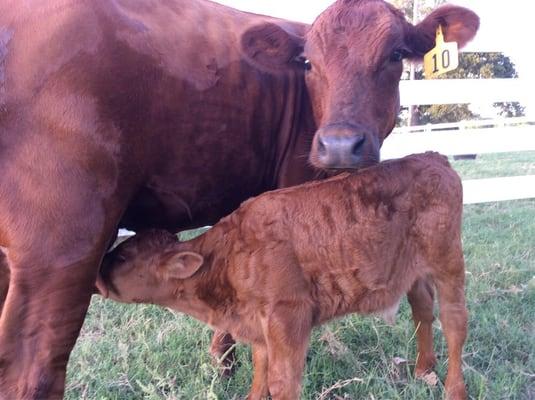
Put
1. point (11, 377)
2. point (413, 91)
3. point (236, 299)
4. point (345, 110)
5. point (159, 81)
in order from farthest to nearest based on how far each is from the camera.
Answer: point (413, 91)
point (236, 299)
point (345, 110)
point (159, 81)
point (11, 377)

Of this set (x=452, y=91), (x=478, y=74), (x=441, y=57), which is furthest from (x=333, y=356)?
(x=478, y=74)

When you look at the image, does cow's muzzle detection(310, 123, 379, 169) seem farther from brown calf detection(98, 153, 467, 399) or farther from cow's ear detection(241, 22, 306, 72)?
cow's ear detection(241, 22, 306, 72)

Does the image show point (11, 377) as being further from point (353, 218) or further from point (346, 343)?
point (346, 343)

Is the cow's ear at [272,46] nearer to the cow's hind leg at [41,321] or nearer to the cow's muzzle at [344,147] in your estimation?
the cow's muzzle at [344,147]

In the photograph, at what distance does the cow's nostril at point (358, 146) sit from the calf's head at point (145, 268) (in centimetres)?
101

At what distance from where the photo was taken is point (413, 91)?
22.9 feet

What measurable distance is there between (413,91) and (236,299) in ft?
15.1

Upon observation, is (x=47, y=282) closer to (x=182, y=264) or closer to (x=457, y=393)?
(x=182, y=264)

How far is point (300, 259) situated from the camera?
3191 millimetres

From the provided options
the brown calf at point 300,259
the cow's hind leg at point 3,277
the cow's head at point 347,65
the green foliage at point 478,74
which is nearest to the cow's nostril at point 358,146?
the cow's head at point 347,65

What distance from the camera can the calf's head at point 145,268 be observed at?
317cm

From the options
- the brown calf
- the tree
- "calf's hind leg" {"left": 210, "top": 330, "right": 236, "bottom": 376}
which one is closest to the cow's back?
the brown calf

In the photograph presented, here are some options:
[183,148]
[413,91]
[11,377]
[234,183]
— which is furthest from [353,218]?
[413,91]

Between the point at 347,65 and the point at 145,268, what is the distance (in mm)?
1587
